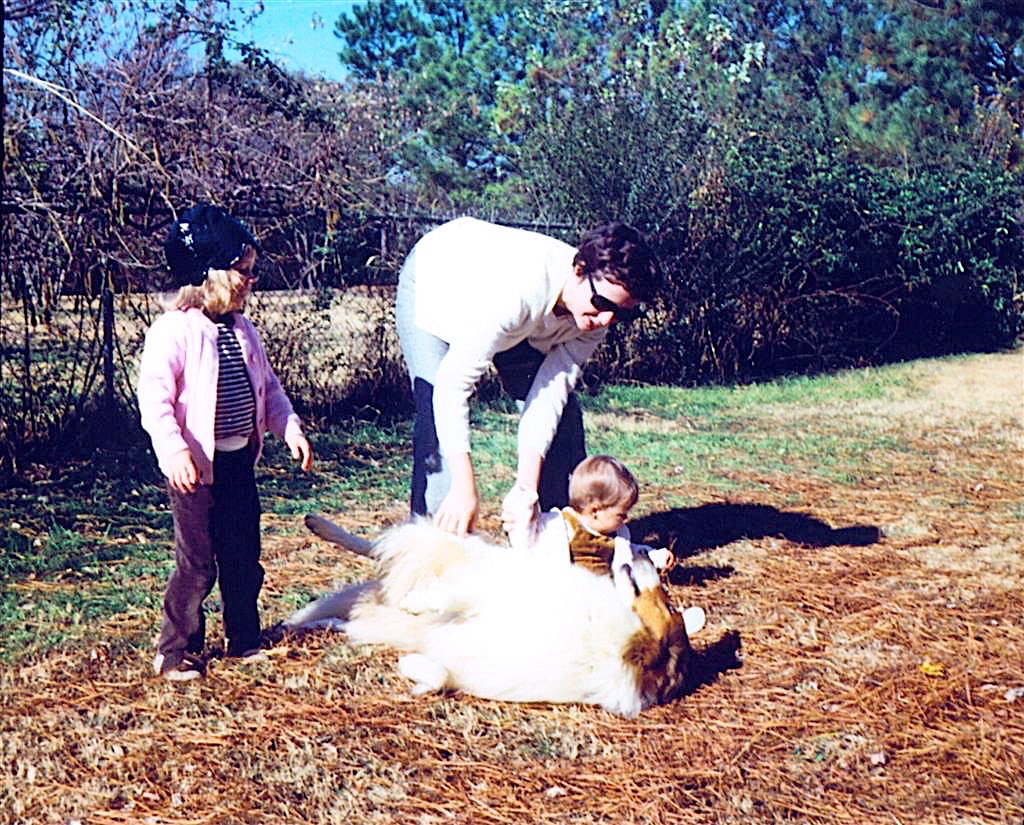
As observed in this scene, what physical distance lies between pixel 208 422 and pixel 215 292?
384 millimetres

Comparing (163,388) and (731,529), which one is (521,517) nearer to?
(163,388)

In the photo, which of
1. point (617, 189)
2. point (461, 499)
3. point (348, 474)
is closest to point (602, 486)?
point (461, 499)

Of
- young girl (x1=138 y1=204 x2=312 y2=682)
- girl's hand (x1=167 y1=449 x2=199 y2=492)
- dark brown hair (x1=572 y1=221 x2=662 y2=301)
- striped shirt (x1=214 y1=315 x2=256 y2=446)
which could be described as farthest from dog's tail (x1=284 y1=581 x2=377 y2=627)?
dark brown hair (x1=572 y1=221 x2=662 y2=301)

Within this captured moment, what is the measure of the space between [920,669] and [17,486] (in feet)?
14.4

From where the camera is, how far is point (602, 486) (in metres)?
3.83

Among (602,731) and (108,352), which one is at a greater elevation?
(108,352)

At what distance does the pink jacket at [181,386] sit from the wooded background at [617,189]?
2275 mm

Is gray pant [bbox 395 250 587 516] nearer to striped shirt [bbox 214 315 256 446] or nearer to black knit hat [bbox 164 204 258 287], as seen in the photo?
striped shirt [bbox 214 315 256 446]

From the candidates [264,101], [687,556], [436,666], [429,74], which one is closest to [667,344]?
[264,101]

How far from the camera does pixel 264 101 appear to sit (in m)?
7.25

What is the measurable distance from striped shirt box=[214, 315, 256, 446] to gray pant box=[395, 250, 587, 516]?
798mm

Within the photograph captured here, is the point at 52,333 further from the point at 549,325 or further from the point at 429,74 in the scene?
the point at 429,74

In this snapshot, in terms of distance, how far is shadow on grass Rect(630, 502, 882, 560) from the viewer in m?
5.26

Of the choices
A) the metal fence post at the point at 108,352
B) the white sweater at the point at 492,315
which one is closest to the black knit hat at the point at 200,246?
the white sweater at the point at 492,315
